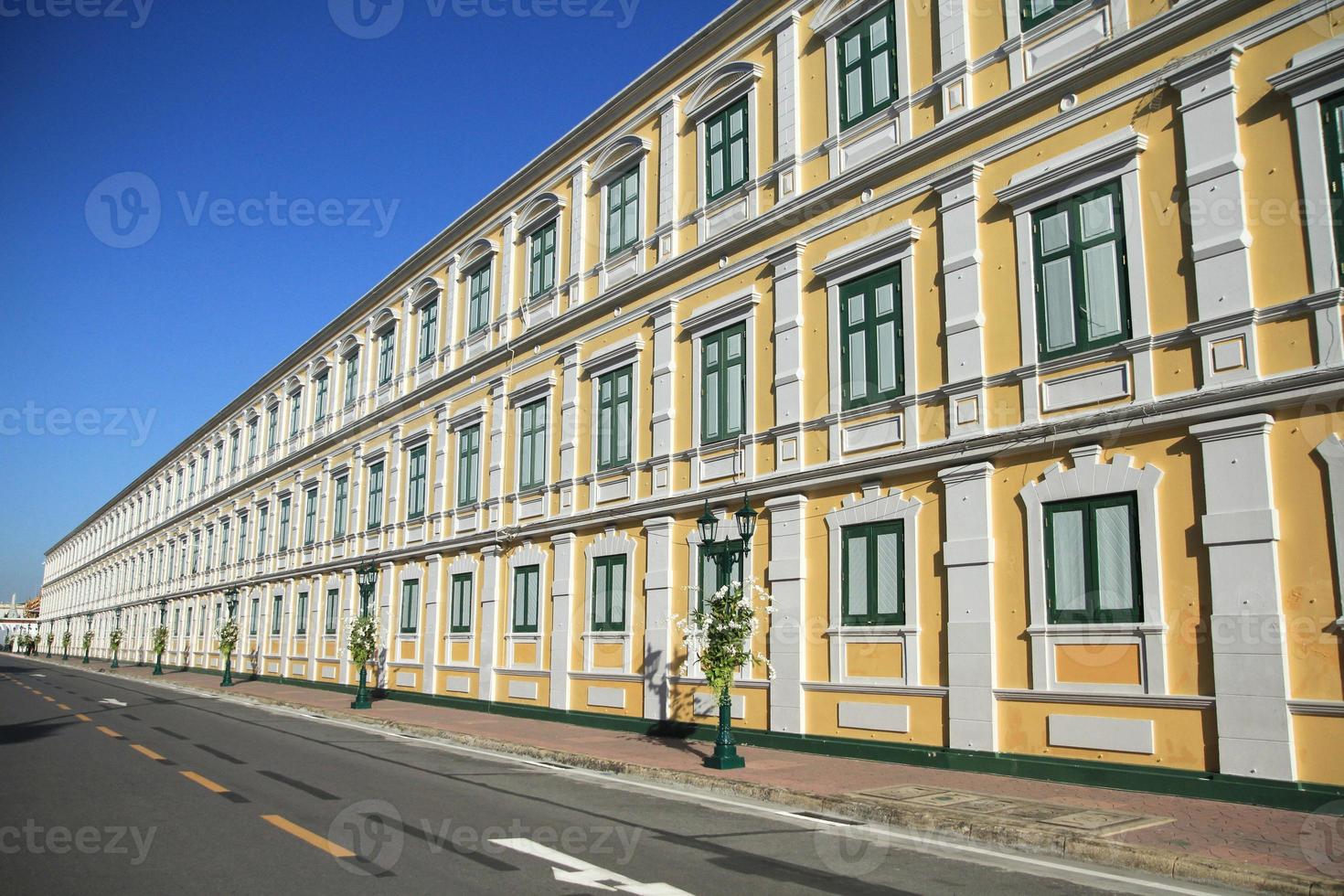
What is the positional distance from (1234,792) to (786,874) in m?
5.88

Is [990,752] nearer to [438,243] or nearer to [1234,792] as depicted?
[1234,792]

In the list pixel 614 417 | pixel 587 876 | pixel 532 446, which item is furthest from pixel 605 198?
pixel 587 876

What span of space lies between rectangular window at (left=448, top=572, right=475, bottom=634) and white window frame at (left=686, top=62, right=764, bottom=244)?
12217 millimetres

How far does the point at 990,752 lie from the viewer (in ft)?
44.0

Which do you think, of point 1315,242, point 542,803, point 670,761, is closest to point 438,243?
point 670,761

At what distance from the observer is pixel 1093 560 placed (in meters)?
12.7

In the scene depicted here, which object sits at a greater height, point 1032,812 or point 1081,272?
point 1081,272

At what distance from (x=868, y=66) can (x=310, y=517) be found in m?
30.2

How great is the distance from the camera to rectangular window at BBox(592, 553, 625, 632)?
69.8 ft

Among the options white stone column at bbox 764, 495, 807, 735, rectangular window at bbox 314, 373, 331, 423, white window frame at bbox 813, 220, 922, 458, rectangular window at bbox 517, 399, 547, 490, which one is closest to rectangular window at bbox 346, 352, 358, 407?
rectangular window at bbox 314, 373, 331, 423

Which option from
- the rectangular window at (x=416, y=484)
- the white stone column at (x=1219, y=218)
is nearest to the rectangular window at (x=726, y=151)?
the white stone column at (x=1219, y=218)

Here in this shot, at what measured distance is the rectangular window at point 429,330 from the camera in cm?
3130

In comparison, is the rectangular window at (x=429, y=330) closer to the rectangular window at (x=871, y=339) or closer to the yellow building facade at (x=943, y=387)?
the yellow building facade at (x=943, y=387)

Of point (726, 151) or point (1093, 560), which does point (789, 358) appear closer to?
point (726, 151)
